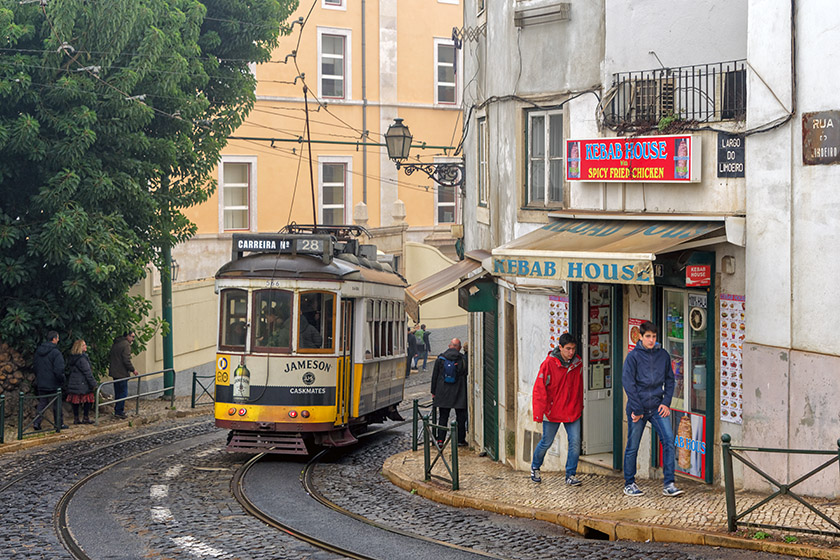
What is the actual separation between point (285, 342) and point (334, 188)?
21839 millimetres

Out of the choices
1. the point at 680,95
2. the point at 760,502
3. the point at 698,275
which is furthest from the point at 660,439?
the point at 680,95

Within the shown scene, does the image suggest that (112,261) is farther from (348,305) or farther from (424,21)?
(424,21)

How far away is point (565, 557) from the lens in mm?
9477

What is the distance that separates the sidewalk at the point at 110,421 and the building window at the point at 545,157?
8.64 meters

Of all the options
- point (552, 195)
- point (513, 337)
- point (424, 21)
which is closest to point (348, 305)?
point (513, 337)

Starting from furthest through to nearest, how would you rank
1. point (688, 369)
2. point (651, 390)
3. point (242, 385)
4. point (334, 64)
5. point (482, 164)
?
point (334, 64)
point (482, 164)
point (242, 385)
point (688, 369)
point (651, 390)

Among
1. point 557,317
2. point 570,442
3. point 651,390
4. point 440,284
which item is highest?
point 440,284

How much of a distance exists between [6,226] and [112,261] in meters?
1.77

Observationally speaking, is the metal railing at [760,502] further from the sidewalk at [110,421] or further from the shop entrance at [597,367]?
the sidewalk at [110,421]

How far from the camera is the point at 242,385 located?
15359 mm

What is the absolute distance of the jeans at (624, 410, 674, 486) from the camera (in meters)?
11.3

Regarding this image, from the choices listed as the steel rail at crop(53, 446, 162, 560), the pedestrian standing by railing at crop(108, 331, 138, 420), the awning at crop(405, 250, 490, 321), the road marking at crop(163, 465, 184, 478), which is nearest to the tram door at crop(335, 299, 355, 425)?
the awning at crop(405, 250, 490, 321)

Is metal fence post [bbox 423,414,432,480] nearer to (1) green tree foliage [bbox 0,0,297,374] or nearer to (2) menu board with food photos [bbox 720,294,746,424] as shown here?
(2) menu board with food photos [bbox 720,294,746,424]

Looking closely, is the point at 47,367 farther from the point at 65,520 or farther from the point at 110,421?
the point at 65,520
